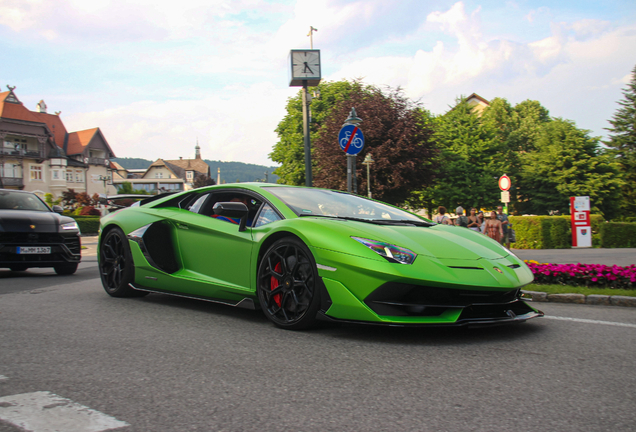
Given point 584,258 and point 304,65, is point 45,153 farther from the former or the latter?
point 584,258

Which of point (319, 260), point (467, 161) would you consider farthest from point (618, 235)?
point (319, 260)

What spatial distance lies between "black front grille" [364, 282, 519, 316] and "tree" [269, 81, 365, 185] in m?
39.1

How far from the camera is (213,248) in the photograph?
4961mm

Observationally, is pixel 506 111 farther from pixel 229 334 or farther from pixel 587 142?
pixel 229 334

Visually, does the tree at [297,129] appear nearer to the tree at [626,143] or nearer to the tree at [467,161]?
the tree at [467,161]

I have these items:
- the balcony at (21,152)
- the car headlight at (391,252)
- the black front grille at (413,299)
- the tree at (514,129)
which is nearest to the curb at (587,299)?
the black front grille at (413,299)

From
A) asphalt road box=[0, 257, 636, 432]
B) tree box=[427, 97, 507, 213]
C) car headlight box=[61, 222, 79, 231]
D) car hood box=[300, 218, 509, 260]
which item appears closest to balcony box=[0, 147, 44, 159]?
tree box=[427, 97, 507, 213]

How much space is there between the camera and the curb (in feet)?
18.7

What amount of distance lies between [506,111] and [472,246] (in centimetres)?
6018

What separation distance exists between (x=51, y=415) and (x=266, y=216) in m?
2.57

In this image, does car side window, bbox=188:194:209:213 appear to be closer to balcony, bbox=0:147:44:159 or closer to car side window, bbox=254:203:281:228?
car side window, bbox=254:203:281:228

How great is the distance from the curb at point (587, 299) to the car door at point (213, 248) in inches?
121

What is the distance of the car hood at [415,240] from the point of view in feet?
13.0

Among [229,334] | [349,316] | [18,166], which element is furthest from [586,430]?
[18,166]
